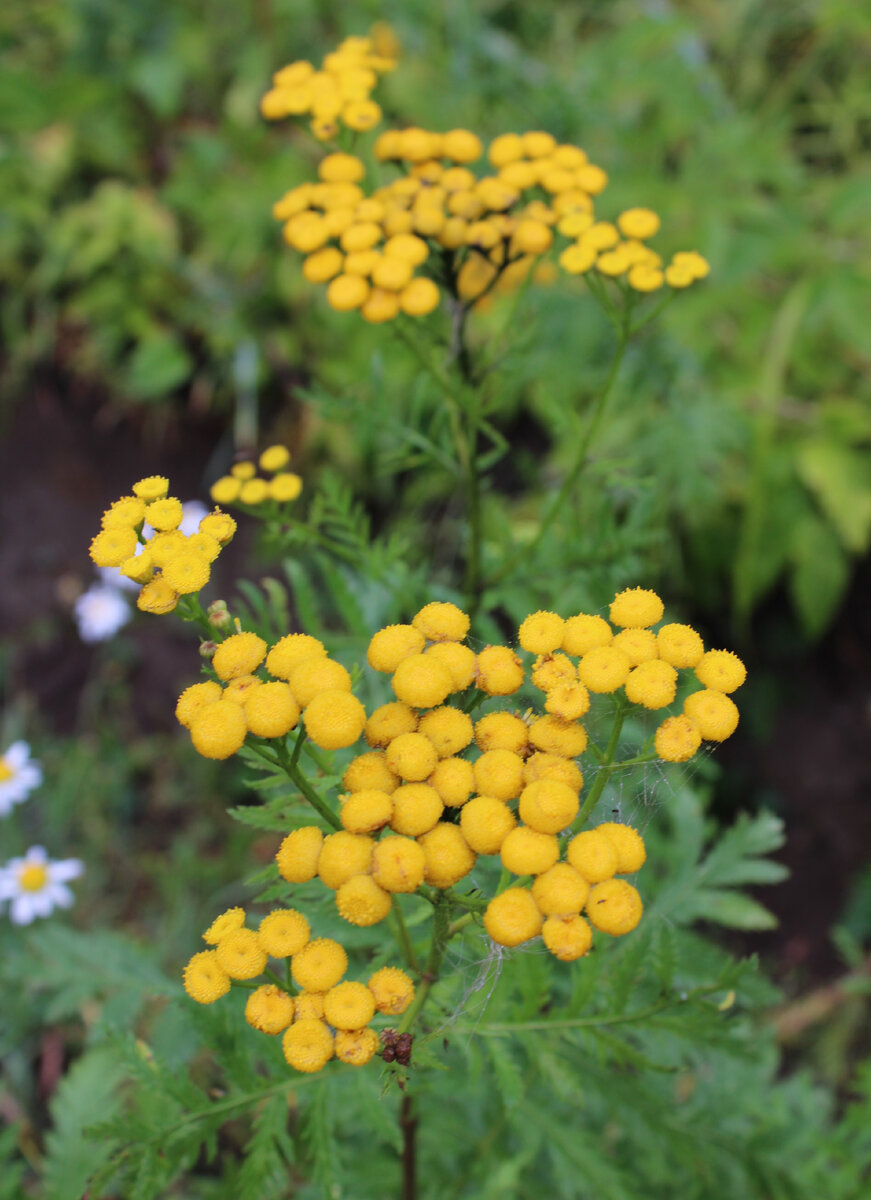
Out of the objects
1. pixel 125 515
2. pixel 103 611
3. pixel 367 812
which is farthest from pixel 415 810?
pixel 103 611

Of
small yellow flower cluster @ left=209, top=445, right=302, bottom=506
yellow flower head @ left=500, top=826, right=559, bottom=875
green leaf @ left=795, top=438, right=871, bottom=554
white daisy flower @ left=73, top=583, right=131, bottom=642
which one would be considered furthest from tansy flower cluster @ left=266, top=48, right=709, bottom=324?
white daisy flower @ left=73, top=583, right=131, bottom=642

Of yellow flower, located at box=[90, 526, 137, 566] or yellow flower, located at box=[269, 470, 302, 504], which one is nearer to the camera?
yellow flower, located at box=[90, 526, 137, 566]

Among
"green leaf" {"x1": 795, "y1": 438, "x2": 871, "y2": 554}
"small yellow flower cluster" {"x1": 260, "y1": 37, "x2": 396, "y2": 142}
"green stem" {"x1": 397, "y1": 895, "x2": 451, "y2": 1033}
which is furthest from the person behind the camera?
"green leaf" {"x1": 795, "y1": 438, "x2": 871, "y2": 554}

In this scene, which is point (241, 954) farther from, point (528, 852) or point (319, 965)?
point (528, 852)

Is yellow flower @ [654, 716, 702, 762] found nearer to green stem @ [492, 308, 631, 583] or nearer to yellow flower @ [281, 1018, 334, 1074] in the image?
yellow flower @ [281, 1018, 334, 1074]

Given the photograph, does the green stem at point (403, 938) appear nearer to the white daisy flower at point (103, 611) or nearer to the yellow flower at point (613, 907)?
the yellow flower at point (613, 907)

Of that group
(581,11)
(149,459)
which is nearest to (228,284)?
(149,459)

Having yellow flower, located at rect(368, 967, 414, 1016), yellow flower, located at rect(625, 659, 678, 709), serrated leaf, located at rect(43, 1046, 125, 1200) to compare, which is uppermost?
yellow flower, located at rect(625, 659, 678, 709)
